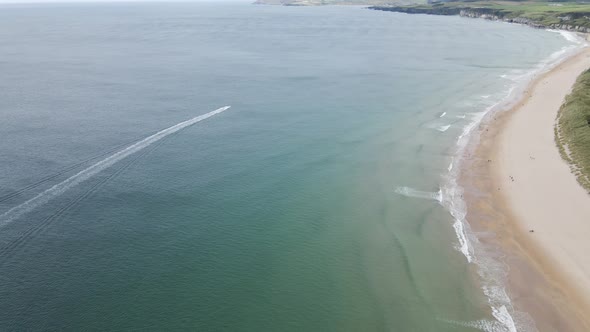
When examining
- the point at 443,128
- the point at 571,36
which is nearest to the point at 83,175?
the point at 443,128

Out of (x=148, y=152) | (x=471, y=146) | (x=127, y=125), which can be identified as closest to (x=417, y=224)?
(x=471, y=146)

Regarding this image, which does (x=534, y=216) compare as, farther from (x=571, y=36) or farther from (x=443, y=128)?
(x=571, y=36)

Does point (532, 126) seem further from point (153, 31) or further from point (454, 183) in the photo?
point (153, 31)

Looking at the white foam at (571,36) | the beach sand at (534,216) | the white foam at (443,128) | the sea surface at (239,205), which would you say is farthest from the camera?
the white foam at (571,36)

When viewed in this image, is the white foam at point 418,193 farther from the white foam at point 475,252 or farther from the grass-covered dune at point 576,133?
the grass-covered dune at point 576,133

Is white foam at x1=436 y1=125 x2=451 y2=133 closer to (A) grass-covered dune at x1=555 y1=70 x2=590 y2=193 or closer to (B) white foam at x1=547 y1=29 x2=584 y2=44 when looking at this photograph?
(A) grass-covered dune at x1=555 y1=70 x2=590 y2=193

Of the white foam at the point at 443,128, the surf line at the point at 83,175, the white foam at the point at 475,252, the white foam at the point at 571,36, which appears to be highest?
the white foam at the point at 571,36

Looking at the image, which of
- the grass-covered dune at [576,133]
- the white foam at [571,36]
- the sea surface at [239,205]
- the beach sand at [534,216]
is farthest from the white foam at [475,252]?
the white foam at [571,36]
